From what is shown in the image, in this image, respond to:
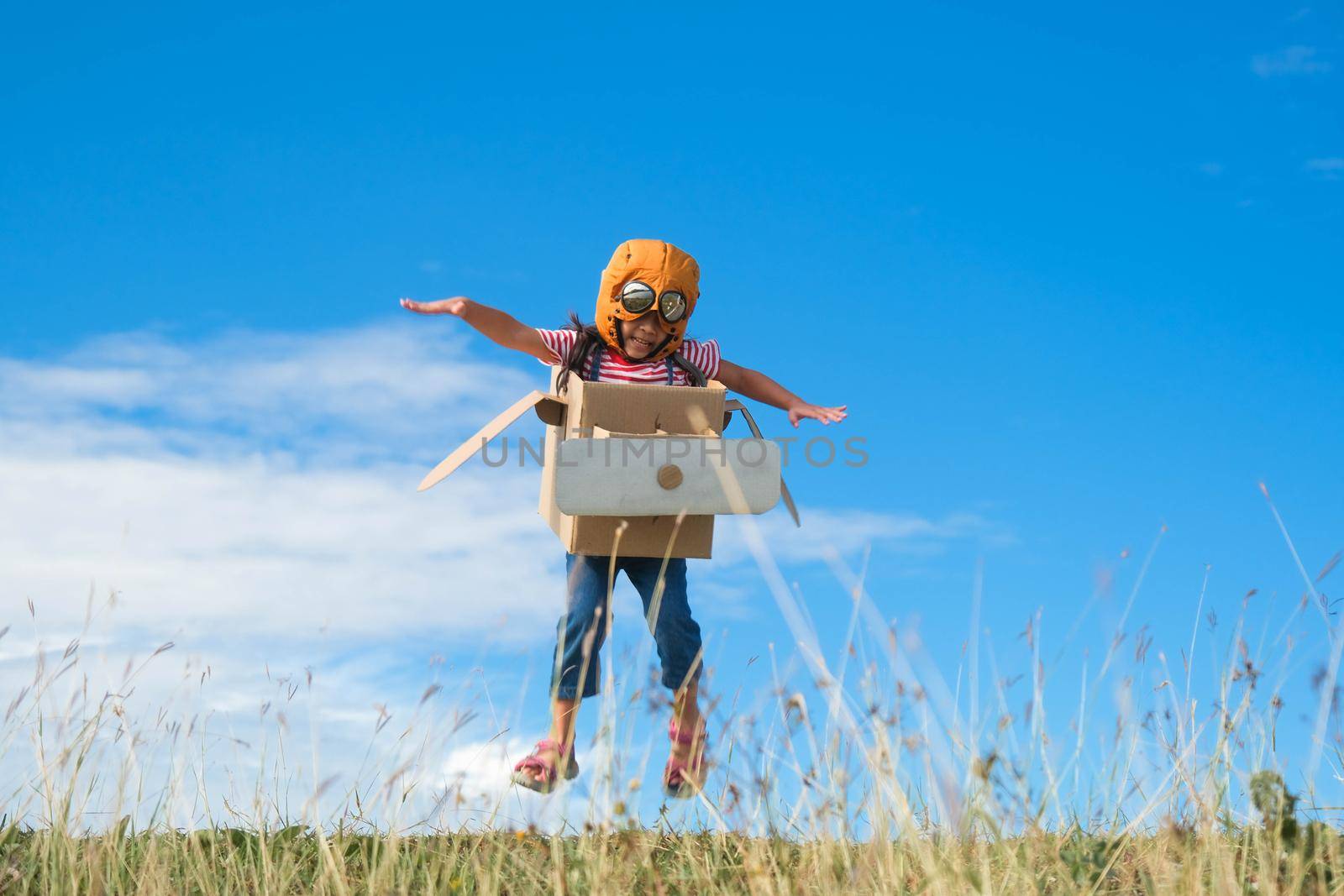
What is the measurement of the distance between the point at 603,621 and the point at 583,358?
3.50ft

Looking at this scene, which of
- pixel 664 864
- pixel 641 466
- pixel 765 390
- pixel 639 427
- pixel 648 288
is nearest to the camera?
pixel 664 864

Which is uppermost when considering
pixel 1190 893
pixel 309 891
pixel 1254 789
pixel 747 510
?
pixel 747 510

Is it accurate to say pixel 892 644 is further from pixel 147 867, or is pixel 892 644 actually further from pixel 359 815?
pixel 147 867

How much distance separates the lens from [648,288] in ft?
15.0

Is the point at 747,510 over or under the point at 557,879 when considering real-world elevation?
over

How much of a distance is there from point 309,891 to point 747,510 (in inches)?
76.4

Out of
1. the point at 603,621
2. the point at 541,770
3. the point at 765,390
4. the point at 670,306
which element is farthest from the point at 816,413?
the point at 541,770

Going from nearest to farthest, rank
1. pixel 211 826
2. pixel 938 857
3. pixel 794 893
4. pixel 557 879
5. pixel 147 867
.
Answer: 1. pixel 557 879
2. pixel 794 893
3. pixel 938 857
4. pixel 147 867
5. pixel 211 826

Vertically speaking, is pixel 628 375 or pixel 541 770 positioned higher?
pixel 628 375

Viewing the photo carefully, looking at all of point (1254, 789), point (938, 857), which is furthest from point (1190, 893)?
point (938, 857)

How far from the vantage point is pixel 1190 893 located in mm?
3023

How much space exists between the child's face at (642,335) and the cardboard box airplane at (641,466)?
0.30m

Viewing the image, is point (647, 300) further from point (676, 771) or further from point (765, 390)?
point (676, 771)

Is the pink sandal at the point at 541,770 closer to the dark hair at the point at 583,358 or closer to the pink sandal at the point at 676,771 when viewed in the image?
the pink sandal at the point at 676,771
